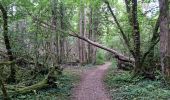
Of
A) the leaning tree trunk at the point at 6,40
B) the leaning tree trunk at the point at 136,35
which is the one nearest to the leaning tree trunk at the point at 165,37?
the leaning tree trunk at the point at 136,35

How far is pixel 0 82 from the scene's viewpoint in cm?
1014

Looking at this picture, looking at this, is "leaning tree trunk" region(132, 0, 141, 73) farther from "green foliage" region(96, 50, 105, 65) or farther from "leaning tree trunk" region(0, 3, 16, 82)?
"green foliage" region(96, 50, 105, 65)

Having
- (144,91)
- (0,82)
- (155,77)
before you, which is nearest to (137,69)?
(155,77)

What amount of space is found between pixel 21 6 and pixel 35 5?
175cm

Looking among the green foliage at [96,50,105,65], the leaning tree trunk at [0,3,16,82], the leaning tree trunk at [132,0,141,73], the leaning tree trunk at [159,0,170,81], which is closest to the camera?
the leaning tree trunk at [159,0,170,81]

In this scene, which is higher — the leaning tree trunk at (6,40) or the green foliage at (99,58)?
the leaning tree trunk at (6,40)

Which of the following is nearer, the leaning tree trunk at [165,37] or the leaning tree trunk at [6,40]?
the leaning tree trunk at [165,37]

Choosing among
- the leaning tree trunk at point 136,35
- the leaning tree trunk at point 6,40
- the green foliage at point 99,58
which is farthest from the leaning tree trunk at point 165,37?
the green foliage at point 99,58

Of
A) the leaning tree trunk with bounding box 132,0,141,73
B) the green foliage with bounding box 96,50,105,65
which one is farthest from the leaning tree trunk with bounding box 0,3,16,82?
the green foliage with bounding box 96,50,105,65

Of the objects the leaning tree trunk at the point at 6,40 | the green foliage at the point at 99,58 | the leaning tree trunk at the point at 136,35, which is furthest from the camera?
the green foliage at the point at 99,58

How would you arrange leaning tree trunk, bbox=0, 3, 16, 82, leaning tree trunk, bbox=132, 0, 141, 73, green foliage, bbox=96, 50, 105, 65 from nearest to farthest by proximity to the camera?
1. leaning tree trunk, bbox=0, 3, 16, 82
2. leaning tree trunk, bbox=132, 0, 141, 73
3. green foliage, bbox=96, 50, 105, 65

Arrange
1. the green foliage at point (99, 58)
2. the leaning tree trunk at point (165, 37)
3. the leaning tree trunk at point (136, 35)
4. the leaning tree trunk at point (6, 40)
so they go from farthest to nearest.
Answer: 1. the green foliage at point (99, 58)
2. the leaning tree trunk at point (136, 35)
3. the leaning tree trunk at point (6, 40)
4. the leaning tree trunk at point (165, 37)

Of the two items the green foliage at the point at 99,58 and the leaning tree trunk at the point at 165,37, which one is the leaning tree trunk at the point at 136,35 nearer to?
the leaning tree trunk at the point at 165,37

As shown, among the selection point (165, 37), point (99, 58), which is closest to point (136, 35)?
point (165, 37)
